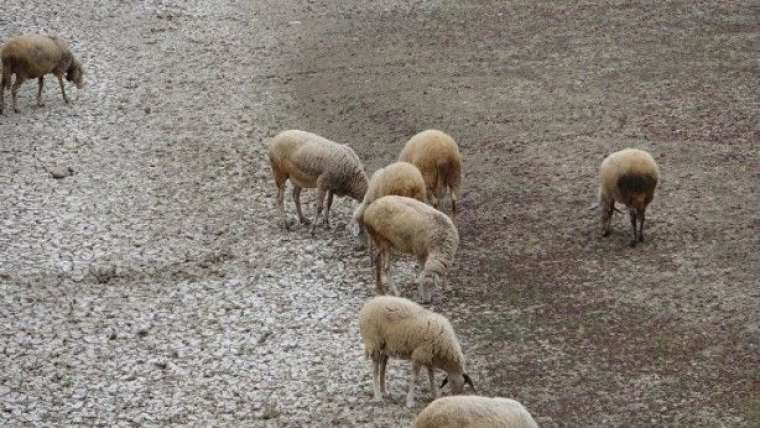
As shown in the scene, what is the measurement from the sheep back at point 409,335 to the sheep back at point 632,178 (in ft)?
13.6

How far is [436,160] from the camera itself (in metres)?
14.6

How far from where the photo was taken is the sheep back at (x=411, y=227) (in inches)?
494

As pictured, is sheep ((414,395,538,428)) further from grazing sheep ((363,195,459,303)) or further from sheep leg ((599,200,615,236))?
sheep leg ((599,200,615,236))

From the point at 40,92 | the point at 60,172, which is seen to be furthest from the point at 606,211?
the point at 40,92

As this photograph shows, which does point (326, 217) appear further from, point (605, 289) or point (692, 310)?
point (692, 310)

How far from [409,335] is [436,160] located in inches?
181

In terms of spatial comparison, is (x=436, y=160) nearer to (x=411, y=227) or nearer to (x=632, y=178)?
A: (x=411, y=227)

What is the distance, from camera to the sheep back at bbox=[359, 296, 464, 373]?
10.4 m

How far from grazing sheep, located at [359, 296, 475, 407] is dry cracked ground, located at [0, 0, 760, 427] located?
42 cm

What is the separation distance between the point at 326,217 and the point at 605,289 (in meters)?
4.29

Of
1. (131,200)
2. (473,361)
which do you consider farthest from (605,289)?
(131,200)

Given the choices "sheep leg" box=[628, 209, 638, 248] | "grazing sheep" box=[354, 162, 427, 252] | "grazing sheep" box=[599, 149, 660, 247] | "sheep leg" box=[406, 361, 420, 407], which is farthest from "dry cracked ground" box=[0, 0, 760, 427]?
"grazing sheep" box=[354, 162, 427, 252]

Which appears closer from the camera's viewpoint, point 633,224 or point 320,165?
point 633,224

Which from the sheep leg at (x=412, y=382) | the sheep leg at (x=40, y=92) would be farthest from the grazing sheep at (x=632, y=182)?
the sheep leg at (x=40, y=92)
